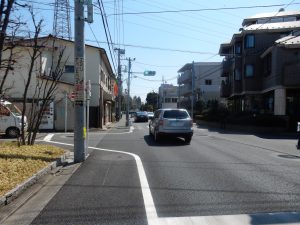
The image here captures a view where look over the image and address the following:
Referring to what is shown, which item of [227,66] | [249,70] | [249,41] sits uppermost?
[249,41]

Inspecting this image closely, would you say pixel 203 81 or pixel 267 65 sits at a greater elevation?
pixel 203 81

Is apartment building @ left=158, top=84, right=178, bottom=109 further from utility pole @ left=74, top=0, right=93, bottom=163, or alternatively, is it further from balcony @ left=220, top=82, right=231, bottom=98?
utility pole @ left=74, top=0, right=93, bottom=163

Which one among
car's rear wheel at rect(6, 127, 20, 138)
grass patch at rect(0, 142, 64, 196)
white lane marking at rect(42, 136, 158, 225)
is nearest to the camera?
white lane marking at rect(42, 136, 158, 225)

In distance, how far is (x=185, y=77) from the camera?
89062 mm

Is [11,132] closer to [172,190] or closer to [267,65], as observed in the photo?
[172,190]

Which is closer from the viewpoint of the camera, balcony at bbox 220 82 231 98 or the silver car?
the silver car

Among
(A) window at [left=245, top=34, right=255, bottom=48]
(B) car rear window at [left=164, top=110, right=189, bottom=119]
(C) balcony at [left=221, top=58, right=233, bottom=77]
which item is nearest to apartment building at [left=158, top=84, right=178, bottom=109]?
(C) balcony at [left=221, top=58, right=233, bottom=77]

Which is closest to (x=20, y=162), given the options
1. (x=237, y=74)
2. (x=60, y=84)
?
(x=60, y=84)

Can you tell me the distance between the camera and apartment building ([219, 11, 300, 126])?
35.1 meters

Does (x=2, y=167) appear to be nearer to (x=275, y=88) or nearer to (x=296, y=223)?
(x=296, y=223)

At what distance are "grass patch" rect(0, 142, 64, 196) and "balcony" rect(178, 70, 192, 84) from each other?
70.7 meters

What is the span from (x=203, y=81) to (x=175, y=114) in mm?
62422

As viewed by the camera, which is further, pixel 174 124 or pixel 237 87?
pixel 237 87

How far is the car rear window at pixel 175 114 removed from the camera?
21.7m
